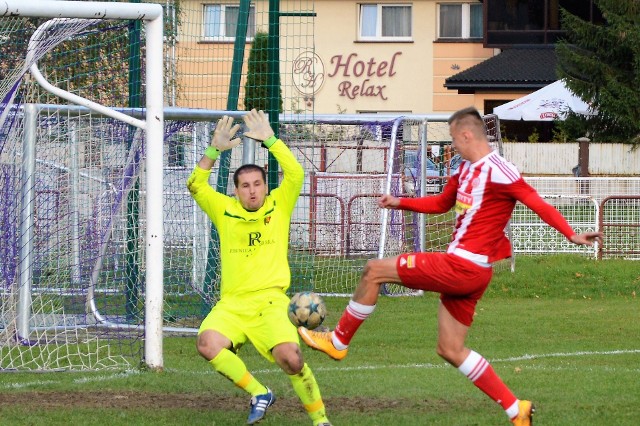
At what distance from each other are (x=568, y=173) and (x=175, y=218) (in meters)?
22.0

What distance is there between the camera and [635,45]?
106ft

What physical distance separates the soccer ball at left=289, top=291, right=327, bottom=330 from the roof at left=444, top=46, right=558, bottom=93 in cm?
3019

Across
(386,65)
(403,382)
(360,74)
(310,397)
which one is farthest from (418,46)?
(310,397)

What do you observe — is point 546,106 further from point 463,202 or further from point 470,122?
point 463,202

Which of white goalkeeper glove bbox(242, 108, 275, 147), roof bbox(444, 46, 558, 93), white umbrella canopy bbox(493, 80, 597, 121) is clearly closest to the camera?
white goalkeeper glove bbox(242, 108, 275, 147)

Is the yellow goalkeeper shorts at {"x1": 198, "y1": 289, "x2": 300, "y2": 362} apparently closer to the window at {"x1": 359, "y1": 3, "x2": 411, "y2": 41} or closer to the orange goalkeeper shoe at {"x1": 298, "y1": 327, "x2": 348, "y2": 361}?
the orange goalkeeper shoe at {"x1": 298, "y1": 327, "x2": 348, "y2": 361}

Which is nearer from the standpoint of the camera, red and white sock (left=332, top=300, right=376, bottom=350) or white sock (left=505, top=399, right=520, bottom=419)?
white sock (left=505, top=399, right=520, bottom=419)

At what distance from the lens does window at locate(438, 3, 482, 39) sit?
4128 cm

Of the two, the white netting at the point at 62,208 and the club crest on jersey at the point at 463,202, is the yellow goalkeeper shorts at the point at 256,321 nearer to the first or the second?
the club crest on jersey at the point at 463,202

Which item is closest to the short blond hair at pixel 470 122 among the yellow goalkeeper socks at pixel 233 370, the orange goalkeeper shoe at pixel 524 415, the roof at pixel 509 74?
the orange goalkeeper shoe at pixel 524 415

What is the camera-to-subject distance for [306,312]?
7477mm

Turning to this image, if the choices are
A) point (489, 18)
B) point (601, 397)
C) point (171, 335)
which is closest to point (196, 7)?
point (171, 335)

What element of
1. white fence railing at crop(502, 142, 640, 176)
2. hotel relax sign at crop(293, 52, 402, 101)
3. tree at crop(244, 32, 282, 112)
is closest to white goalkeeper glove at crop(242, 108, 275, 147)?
tree at crop(244, 32, 282, 112)

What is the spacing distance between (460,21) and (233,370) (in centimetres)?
3522
